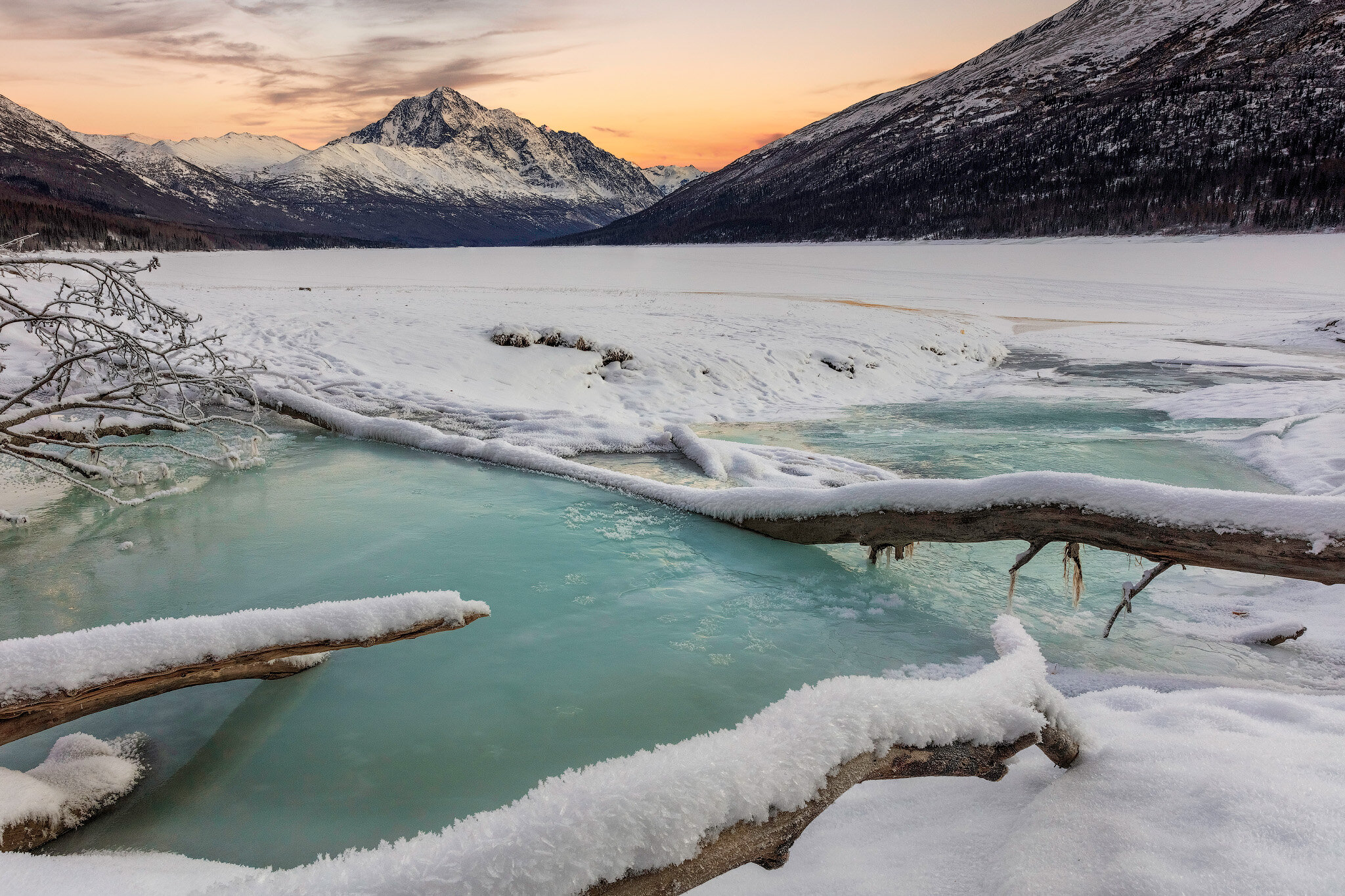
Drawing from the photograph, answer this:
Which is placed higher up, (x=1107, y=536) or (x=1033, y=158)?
(x=1033, y=158)

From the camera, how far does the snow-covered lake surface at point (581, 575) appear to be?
303cm

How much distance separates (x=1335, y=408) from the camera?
10273 mm

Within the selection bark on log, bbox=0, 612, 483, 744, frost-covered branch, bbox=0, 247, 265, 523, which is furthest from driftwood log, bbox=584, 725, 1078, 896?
frost-covered branch, bbox=0, 247, 265, 523

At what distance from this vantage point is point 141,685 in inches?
94.2

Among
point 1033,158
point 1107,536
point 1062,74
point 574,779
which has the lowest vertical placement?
point 1107,536

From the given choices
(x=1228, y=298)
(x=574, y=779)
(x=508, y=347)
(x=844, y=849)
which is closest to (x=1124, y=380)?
(x=508, y=347)

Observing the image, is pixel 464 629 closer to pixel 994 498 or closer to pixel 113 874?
pixel 113 874

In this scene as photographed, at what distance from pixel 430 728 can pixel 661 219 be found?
181956 mm

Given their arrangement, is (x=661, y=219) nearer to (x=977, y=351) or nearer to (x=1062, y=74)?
(x=1062, y=74)

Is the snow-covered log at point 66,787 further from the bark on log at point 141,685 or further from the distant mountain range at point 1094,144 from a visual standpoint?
the distant mountain range at point 1094,144

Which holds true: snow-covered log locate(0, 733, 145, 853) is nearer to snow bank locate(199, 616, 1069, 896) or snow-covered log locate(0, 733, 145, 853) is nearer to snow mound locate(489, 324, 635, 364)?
snow bank locate(199, 616, 1069, 896)

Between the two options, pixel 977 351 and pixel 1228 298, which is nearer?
pixel 977 351

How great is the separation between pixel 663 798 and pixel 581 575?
372cm

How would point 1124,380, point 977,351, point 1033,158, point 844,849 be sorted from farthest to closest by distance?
point 1033,158 < point 977,351 < point 1124,380 < point 844,849
